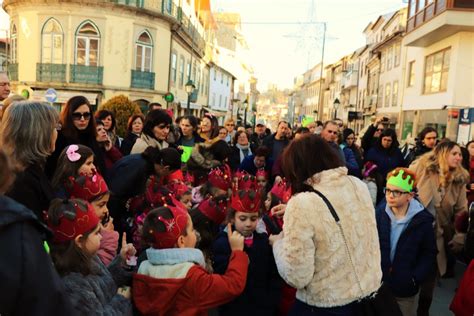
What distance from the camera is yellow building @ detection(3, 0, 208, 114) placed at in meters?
21.8

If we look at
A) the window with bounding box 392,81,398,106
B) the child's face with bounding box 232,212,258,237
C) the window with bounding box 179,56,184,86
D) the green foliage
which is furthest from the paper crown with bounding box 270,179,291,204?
the window with bounding box 392,81,398,106

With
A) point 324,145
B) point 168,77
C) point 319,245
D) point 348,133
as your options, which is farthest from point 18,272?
point 168,77

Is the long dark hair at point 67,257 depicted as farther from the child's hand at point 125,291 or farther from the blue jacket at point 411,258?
the blue jacket at point 411,258

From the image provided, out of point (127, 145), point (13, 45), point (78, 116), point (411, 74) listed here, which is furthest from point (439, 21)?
point (13, 45)

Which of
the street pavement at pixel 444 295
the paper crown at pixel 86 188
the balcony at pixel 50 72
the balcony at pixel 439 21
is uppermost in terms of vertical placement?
the balcony at pixel 439 21

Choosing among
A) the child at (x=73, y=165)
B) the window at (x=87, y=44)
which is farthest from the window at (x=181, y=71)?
the child at (x=73, y=165)

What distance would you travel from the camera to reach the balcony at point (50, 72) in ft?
72.5

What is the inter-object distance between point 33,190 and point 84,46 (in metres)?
21.9

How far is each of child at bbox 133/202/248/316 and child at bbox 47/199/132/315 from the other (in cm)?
16

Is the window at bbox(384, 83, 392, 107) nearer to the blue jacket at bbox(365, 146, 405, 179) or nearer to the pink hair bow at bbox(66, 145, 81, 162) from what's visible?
the blue jacket at bbox(365, 146, 405, 179)

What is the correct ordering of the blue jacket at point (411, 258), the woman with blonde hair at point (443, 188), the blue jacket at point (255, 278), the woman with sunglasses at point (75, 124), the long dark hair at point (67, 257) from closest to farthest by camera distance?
the long dark hair at point (67, 257)
the blue jacket at point (255, 278)
the blue jacket at point (411, 258)
the woman with sunglasses at point (75, 124)
the woman with blonde hair at point (443, 188)

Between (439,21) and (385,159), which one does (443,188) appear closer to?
(385,159)

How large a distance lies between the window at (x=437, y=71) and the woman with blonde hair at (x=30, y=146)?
19026mm

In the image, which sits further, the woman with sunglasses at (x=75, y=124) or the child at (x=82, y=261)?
the woman with sunglasses at (x=75, y=124)
